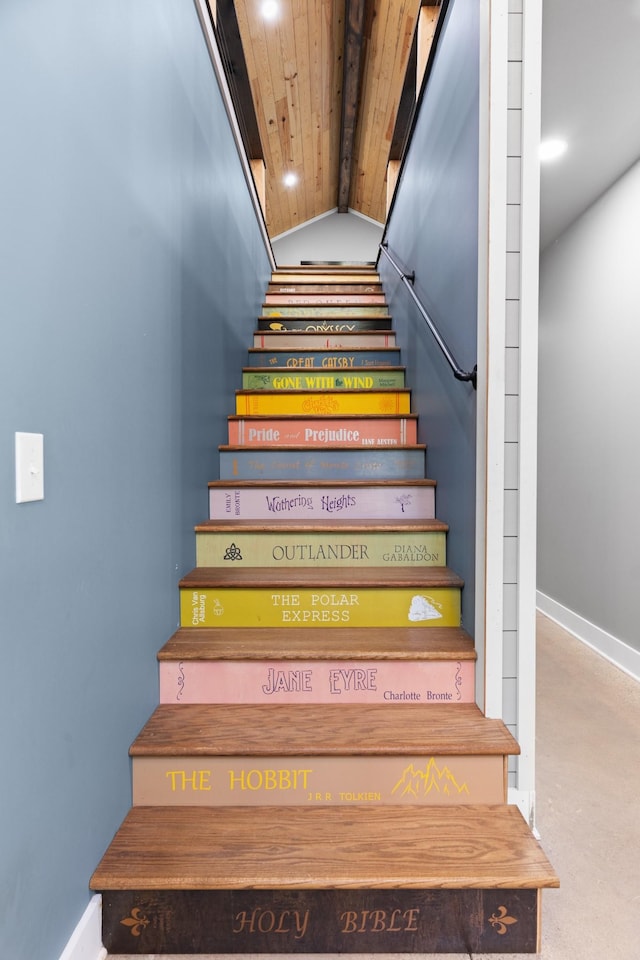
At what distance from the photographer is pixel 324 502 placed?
1.92 meters

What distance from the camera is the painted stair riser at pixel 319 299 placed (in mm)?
3490

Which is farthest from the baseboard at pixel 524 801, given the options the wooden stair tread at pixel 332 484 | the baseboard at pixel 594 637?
the baseboard at pixel 594 637

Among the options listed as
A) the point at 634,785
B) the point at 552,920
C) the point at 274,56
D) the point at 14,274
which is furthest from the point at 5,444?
the point at 274,56

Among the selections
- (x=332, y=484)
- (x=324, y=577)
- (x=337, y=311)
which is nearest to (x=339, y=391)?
(x=332, y=484)

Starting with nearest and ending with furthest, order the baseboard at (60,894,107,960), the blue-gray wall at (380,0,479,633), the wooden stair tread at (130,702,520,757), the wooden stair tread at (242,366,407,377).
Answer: the baseboard at (60,894,107,960)
the wooden stair tread at (130,702,520,757)
the blue-gray wall at (380,0,479,633)
the wooden stair tread at (242,366,407,377)

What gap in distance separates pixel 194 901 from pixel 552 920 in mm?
794

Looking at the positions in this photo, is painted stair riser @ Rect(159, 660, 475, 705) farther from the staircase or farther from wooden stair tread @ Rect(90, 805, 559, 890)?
wooden stair tread @ Rect(90, 805, 559, 890)

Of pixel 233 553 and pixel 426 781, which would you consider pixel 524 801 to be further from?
pixel 233 553

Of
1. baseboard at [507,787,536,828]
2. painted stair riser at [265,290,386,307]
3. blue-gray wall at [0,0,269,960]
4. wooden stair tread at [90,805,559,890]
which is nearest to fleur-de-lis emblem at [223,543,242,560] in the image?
blue-gray wall at [0,0,269,960]

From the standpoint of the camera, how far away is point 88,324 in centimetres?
99

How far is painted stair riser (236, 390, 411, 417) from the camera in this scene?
A: 2.41m

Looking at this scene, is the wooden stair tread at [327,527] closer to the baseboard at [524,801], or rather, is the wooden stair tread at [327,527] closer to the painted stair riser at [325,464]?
the painted stair riser at [325,464]

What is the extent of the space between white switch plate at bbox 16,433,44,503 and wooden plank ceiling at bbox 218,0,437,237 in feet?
9.62

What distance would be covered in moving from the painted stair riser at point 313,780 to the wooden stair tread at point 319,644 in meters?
0.25
